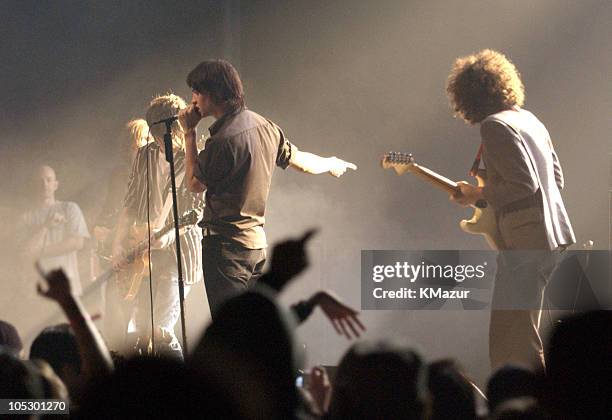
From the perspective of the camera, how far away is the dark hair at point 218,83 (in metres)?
4.38

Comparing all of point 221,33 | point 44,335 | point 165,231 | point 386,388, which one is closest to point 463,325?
point 165,231

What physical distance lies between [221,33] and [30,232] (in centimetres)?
190

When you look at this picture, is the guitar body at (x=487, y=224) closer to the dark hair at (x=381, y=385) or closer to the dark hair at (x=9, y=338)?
the dark hair at (x=9, y=338)

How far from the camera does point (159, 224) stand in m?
5.72

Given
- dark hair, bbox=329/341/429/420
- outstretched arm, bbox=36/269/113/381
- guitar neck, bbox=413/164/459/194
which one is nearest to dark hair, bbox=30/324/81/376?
outstretched arm, bbox=36/269/113/381

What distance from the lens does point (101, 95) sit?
656 centimetres

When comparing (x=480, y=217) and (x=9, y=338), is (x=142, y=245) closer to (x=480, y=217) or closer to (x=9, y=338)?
(x=480, y=217)

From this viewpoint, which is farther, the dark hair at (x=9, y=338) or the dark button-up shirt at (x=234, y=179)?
the dark button-up shirt at (x=234, y=179)

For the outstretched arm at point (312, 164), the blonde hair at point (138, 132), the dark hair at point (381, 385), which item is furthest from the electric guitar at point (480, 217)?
the dark hair at point (381, 385)

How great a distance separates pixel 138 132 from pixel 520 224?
279 cm

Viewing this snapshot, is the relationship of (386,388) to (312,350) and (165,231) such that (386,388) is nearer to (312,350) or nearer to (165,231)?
(165,231)

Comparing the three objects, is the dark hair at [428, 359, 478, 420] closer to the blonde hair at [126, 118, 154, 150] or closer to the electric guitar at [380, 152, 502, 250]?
the electric guitar at [380, 152, 502, 250]

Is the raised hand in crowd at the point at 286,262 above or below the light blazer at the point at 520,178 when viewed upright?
below

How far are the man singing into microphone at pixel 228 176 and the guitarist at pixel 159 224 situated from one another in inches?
45.3
